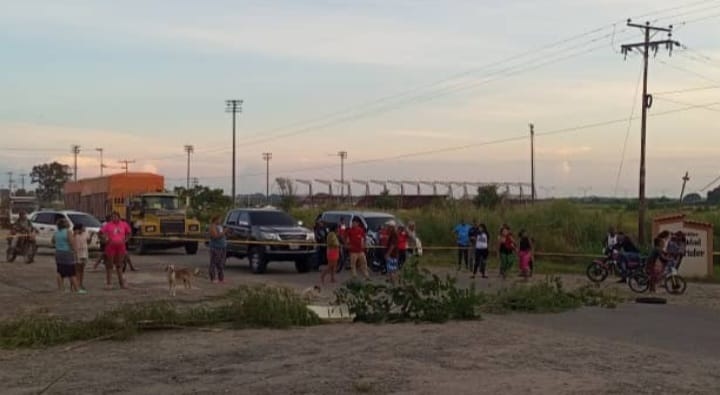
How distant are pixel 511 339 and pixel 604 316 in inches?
179

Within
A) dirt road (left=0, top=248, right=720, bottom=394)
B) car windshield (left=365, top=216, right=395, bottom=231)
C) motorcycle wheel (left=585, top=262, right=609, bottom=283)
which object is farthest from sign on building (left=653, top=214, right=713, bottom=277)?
dirt road (left=0, top=248, right=720, bottom=394)

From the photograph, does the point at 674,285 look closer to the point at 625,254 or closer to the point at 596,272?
the point at 625,254

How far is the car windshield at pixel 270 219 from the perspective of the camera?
28.4 m

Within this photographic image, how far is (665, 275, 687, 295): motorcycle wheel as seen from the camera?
22.5 meters

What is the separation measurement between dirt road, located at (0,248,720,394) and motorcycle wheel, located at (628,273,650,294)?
5629mm

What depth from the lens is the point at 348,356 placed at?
463 inches

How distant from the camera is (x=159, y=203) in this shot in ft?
122

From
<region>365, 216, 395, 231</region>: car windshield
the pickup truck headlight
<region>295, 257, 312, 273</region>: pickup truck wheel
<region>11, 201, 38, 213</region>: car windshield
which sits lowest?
<region>295, 257, 312, 273</region>: pickup truck wheel

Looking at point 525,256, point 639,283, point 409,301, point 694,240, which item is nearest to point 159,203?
point 525,256

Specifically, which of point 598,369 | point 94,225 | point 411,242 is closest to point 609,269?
point 411,242

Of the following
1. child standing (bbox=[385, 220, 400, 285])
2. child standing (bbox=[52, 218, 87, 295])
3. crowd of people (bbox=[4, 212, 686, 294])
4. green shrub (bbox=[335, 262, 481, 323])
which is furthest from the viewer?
child standing (bbox=[385, 220, 400, 285])

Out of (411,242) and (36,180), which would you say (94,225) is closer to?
(411,242)

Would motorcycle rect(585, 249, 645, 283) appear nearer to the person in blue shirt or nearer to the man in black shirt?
the man in black shirt

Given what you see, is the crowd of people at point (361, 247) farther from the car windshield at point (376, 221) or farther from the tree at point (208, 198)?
the tree at point (208, 198)
